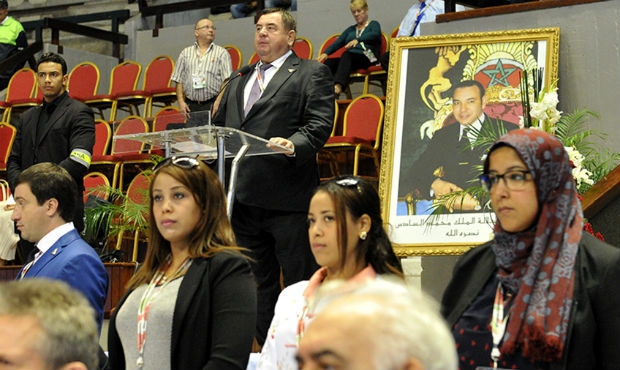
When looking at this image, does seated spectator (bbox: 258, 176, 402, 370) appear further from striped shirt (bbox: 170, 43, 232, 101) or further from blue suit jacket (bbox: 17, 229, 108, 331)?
striped shirt (bbox: 170, 43, 232, 101)

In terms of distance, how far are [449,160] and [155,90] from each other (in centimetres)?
581

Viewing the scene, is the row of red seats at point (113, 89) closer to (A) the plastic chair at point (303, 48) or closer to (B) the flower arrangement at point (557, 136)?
(A) the plastic chair at point (303, 48)

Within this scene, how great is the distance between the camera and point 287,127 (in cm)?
455

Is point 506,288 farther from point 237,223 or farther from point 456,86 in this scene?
point 456,86

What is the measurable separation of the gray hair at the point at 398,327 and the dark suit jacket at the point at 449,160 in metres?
3.66

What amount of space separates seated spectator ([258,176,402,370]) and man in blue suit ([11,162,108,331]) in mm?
686

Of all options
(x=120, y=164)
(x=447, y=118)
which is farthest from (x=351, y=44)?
(x=447, y=118)

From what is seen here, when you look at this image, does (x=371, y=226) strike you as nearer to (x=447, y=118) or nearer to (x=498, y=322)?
(x=498, y=322)

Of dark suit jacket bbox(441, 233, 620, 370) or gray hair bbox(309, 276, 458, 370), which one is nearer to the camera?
gray hair bbox(309, 276, 458, 370)

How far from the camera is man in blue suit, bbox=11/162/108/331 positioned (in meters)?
3.40

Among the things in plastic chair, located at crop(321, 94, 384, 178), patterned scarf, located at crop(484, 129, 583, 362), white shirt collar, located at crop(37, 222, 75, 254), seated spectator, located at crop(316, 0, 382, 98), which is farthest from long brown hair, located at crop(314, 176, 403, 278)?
seated spectator, located at crop(316, 0, 382, 98)

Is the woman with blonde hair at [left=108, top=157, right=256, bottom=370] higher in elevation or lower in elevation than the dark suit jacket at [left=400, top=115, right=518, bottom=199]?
lower

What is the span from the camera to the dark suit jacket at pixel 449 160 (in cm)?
523

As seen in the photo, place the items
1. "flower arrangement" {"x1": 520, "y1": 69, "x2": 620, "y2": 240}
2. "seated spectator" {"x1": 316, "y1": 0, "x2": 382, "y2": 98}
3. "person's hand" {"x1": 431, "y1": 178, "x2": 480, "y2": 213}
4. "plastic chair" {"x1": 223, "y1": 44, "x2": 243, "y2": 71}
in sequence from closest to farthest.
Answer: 1. "flower arrangement" {"x1": 520, "y1": 69, "x2": 620, "y2": 240}
2. "person's hand" {"x1": 431, "y1": 178, "x2": 480, "y2": 213}
3. "seated spectator" {"x1": 316, "y1": 0, "x2": 382, "y2": 98}
4. "plastic chair" {"x1": 223, "y1": 44, "x2": 243, "y2": 71}
